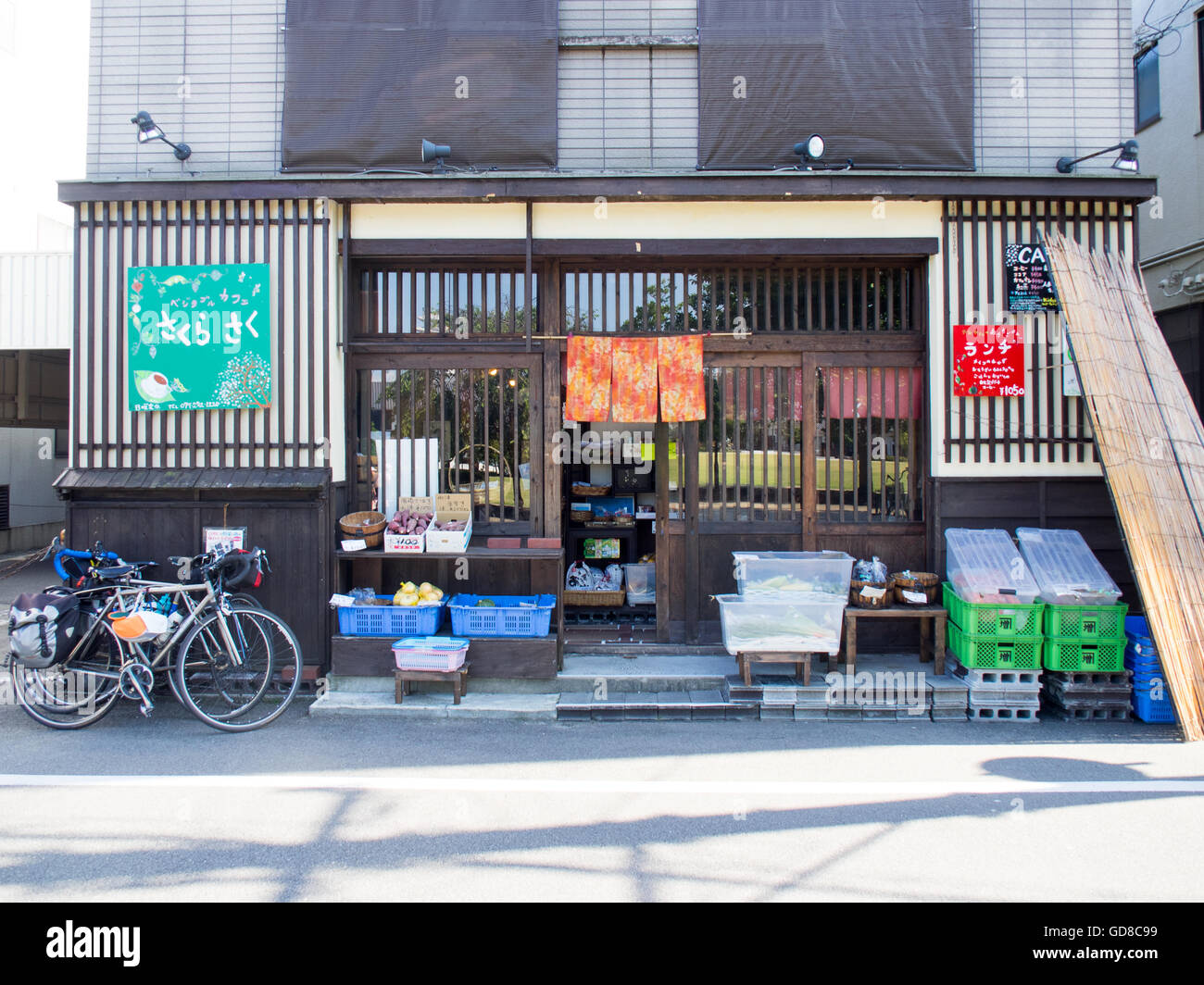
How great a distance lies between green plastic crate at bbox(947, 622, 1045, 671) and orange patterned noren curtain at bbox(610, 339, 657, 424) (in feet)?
12.2

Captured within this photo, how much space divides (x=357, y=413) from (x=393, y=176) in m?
2.45

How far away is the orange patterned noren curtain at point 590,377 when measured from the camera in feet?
25.7

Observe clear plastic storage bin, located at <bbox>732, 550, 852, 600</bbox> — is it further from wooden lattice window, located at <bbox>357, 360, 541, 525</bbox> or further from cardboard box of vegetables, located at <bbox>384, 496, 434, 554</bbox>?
cardboard box of vegetables, located at <bbox>384, 496, 434, 554</bbox>

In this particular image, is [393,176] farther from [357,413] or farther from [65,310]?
[65,310]

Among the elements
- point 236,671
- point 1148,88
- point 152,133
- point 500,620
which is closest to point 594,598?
point 500,620

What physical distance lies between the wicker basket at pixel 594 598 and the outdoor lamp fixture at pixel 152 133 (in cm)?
635

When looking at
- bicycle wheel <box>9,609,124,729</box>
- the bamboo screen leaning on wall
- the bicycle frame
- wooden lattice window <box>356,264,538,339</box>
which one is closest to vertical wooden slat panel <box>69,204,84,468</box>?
the bicycle frame

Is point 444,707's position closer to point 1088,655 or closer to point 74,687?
point 74,687

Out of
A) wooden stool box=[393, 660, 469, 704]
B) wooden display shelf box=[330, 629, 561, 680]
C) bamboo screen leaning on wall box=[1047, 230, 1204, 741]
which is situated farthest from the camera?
wooden display shelf box=[330, 629, 561, 680]

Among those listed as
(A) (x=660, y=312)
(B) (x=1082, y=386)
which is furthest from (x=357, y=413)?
(B) (x=1082, y=386)

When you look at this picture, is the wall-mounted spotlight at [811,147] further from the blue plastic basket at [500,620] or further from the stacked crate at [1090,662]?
the blue plastic basket at [500,620]

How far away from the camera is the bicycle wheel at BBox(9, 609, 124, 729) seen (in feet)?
21.5

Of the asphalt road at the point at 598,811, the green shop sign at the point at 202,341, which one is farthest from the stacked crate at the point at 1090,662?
the green shop sign at the point at 202,341

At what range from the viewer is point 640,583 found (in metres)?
9.75
